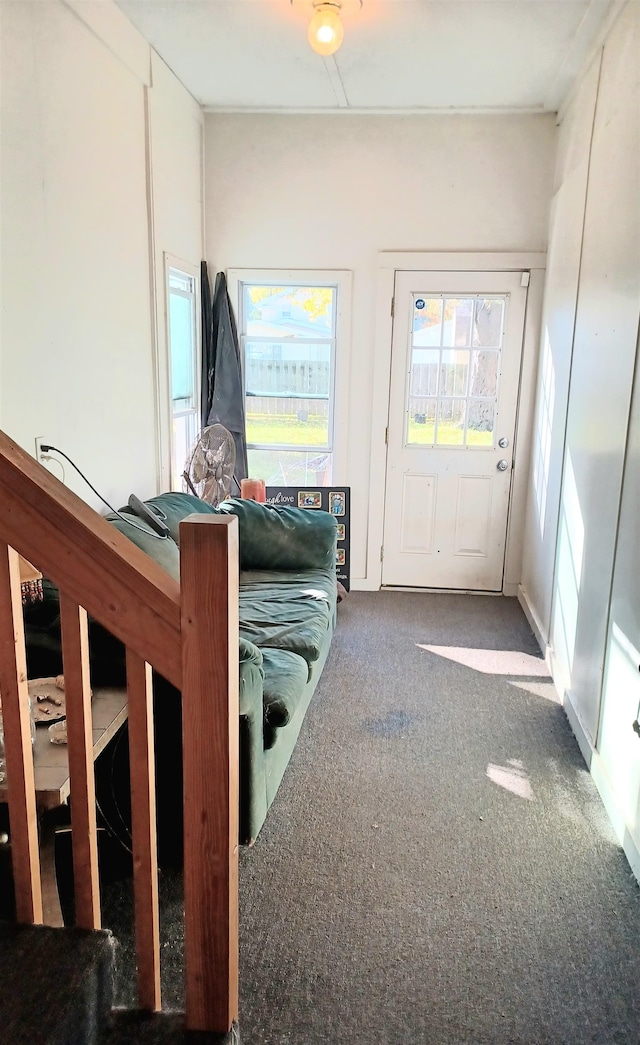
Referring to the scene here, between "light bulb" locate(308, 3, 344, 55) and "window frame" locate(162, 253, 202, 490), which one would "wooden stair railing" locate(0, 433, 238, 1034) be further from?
"window frame" locate(162, 253, 202, 490)

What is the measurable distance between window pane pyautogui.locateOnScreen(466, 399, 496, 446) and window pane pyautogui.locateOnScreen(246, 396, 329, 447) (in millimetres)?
921

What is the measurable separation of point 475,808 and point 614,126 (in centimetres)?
263

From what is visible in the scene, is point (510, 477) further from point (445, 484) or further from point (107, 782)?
point (107, 782)

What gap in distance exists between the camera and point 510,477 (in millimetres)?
4414

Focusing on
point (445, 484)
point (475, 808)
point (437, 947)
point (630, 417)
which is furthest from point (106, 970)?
point (445, 484)

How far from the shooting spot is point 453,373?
14.3ft

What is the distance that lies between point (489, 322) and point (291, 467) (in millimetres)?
1556

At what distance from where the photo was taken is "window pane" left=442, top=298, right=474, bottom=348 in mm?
4277

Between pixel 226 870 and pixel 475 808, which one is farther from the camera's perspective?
pixel 475 808

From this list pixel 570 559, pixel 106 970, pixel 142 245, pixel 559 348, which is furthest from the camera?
pixel 559 348

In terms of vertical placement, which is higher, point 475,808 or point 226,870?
point 226,870

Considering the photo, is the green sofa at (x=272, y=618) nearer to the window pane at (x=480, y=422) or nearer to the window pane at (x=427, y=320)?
the window pane at (x=480, y=422)

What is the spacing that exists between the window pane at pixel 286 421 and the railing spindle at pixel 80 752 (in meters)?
3.61

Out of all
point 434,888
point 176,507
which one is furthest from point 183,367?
point 434,888
